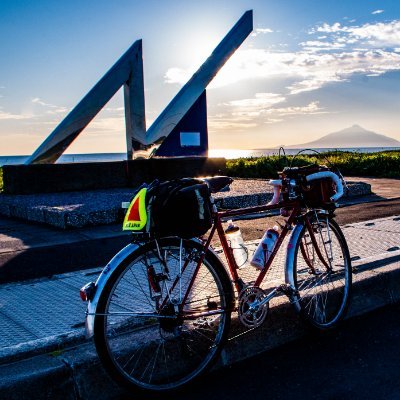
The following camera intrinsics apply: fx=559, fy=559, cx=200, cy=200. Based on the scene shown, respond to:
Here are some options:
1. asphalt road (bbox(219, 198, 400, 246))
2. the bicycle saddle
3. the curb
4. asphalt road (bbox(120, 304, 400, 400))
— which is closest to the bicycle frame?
the bicycle saddle

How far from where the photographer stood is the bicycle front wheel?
3.89 meters

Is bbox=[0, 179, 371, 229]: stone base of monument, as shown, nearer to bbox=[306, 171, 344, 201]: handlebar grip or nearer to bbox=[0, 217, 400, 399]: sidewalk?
bbox=[0, 217, 400, 399]: sidewalk

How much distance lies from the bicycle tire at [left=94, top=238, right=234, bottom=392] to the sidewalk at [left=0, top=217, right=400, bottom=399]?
0.20 m

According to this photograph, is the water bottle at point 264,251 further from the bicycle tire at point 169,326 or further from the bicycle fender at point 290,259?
the bicycle tire at point 169,326

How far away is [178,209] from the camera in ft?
9.95

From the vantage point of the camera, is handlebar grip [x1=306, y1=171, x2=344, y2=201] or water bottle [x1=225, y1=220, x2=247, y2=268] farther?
handlebar grip [x1=306, y1=171, x2=344, y2=201]

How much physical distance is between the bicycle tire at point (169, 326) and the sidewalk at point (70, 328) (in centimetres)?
20

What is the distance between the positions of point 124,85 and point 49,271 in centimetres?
908

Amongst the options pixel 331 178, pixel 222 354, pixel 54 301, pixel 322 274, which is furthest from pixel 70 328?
pixel 331 178

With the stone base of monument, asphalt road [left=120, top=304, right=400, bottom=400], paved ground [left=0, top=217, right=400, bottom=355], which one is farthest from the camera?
the stone base of monument

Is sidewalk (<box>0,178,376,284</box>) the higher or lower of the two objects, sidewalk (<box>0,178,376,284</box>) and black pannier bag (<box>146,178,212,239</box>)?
the lower

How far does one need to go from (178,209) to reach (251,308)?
855mm

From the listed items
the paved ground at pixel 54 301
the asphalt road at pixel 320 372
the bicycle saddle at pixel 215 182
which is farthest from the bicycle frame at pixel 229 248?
the paved ground at pixel 54 301

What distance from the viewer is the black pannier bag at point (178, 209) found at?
2998 millimetres
